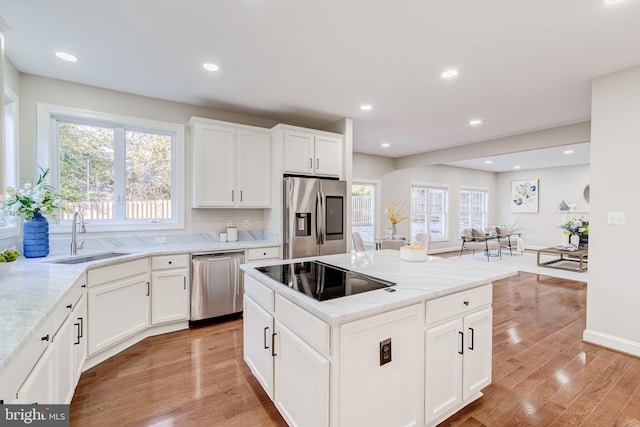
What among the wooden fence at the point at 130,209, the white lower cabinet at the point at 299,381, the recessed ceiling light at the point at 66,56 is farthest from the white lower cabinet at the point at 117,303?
the recessed ceiling light at the point at 66,56

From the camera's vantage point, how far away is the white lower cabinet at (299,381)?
4.33 ft

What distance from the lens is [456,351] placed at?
1.71 m

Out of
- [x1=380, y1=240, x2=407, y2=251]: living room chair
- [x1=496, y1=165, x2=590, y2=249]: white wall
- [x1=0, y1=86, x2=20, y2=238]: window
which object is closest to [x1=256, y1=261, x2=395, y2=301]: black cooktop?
[x1=0, y1=86, x2=20, y2=238]: window

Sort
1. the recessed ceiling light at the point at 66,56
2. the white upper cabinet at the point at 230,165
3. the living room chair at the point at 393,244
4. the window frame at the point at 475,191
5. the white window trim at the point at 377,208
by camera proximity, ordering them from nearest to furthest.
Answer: the recessed ceiling light at the point at 66,56
the white upper cabinet at the point at 230,165
the living room chair at the point at 393,244
the white window trim at the point at 377,208
the window frame at the point at 475,191

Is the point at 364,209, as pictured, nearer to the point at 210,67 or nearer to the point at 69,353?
the point at 210,67

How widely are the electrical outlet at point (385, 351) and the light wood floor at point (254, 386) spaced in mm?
816

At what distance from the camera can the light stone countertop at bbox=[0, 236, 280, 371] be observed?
1.04 metres

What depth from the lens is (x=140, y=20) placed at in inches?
77.7

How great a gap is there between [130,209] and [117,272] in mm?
1105

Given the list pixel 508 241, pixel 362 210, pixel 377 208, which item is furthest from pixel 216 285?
pixel 508 241

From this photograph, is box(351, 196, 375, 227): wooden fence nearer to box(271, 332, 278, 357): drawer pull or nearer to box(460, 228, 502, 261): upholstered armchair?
box(460, 228, 502, 261): upholstered armchair

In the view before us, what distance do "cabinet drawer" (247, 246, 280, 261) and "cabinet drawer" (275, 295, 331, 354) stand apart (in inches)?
70.1

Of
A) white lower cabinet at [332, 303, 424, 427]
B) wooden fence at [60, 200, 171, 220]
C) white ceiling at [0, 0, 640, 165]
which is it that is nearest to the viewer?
white lower cabinet at [332, 303, 424, 427]

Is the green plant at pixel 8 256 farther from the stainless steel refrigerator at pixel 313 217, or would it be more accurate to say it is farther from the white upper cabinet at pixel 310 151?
the white upper cabinet at pixel 310 151
